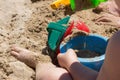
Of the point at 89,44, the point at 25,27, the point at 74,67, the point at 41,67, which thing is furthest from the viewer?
the point at 25,27

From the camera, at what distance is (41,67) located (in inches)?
74.0

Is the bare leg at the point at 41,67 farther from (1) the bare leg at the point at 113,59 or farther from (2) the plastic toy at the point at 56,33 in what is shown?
(1) the bare leg at the point at 113,59

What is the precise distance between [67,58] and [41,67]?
0.51 feet

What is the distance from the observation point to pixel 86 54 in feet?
6.55

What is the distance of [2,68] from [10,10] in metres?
0.65

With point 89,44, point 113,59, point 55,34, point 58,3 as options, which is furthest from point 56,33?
point 113,59

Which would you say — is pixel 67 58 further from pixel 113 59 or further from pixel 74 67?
pixel 113 59

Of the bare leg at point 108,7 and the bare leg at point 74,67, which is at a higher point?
the bare leg at point 108,7

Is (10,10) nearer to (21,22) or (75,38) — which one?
(21,22)

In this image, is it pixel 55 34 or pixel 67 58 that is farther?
pixel 55 34

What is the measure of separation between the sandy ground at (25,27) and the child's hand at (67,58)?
0.17 meters

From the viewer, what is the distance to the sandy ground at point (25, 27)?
1889mm

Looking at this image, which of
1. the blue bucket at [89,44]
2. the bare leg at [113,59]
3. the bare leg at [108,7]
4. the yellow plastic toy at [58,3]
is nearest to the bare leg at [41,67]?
the blue bucket at [89,44]

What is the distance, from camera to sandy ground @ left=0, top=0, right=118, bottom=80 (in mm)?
1889
